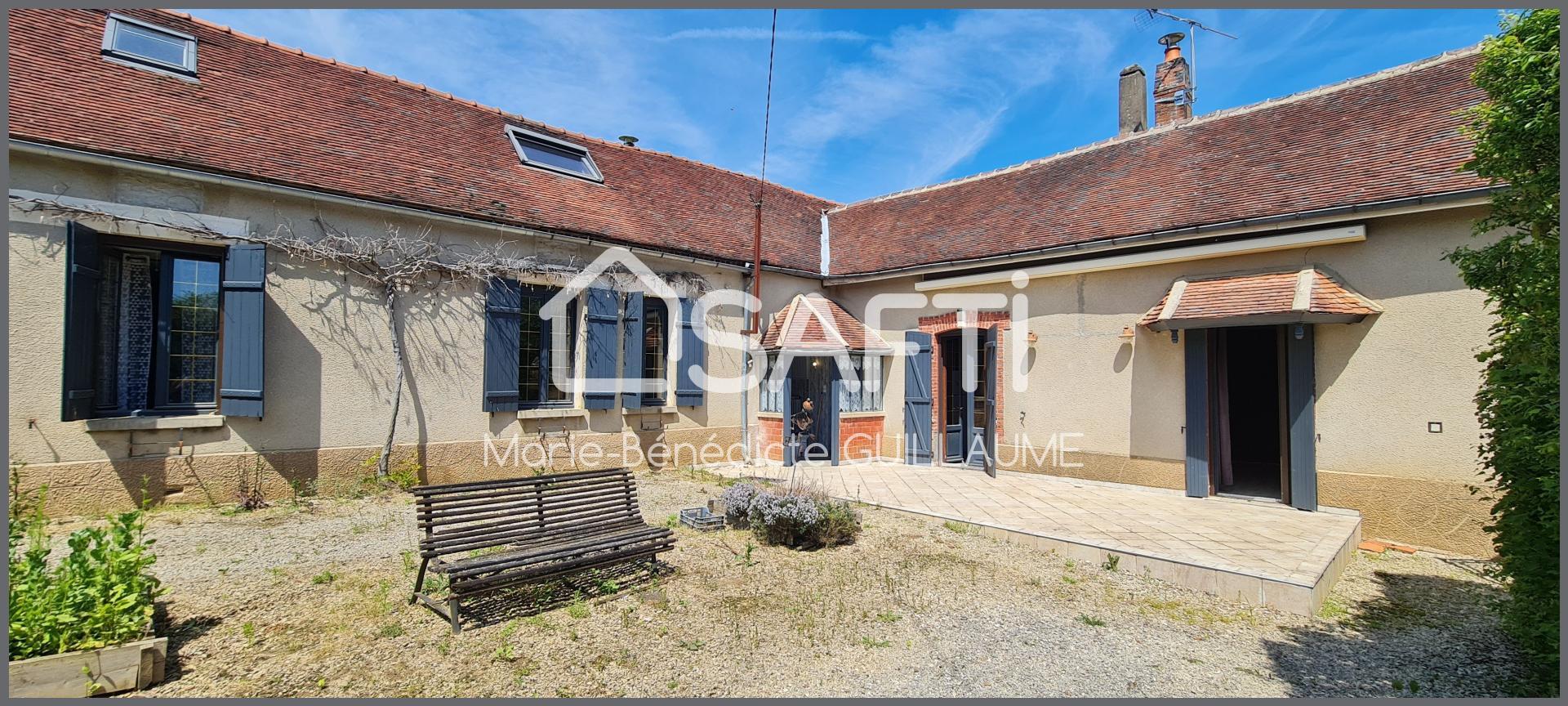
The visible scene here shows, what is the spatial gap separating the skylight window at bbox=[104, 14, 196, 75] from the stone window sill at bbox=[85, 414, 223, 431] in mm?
4617

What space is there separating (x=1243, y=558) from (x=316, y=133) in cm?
1226

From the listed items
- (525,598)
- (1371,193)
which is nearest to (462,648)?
(525,598)

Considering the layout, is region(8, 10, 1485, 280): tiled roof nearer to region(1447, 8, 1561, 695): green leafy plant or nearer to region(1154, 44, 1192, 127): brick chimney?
region(1154, 44, 1192, 127): brick chimney

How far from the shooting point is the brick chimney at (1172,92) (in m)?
12.5

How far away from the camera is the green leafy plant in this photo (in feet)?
11.7

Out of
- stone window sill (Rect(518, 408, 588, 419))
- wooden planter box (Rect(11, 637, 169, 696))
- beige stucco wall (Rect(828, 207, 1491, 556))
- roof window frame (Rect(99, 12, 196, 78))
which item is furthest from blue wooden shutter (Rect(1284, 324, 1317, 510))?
roof window frame (Rect(99, 12, 196, 78))

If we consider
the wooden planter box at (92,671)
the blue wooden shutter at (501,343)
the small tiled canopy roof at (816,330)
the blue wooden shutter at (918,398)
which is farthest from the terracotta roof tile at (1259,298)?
the wooden planter box at (92,671)

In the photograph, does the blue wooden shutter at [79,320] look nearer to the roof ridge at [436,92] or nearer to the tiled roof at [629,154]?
the tiled roof at [629,154]

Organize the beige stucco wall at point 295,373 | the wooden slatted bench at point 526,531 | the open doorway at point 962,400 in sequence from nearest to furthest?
1. the wooden slatted bench at point 526,531
2. the beige stucco wall at point 295,373
3. the open doorway at point 962,400

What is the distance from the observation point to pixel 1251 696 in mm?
3941

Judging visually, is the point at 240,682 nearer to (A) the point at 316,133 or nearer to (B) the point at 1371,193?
(A) the point at 316,133

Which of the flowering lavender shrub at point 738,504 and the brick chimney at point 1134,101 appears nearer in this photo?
the flowering lavender shrub at point 738,504

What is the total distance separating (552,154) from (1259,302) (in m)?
11.5

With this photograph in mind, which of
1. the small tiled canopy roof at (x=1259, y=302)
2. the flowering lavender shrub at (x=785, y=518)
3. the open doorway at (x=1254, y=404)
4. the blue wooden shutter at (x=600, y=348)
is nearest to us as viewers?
the flowering lavender shrub at (x=785, y=518)
